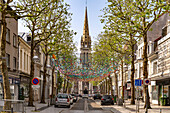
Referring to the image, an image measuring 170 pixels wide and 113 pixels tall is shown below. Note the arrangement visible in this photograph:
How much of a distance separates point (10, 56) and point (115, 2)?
14.3 m

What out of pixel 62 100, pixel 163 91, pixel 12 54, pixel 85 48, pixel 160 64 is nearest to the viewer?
pixel 62 100

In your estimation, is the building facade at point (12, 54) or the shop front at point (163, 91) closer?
the building facade at point (12, 54)

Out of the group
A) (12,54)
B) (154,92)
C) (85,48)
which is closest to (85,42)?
(85,48)

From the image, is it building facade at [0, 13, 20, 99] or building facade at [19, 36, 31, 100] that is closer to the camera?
building facade at [0, 13, 20, 99]

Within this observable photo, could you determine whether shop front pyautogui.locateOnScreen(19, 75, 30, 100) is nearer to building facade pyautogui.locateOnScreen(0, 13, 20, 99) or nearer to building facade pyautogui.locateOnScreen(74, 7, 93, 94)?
building facade pyautogui.locateOnScreen(0, 13, 20, 99)

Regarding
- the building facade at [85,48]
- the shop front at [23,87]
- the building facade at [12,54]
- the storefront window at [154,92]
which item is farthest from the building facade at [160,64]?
the building facade at [85,48]

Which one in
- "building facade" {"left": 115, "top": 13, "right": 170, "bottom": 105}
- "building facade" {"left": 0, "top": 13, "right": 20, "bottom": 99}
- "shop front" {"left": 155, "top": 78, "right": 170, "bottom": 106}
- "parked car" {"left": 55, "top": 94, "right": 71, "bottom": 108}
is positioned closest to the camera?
"parked car" {"left": 55, "top": 94, "right": 71, "bottom": 108}

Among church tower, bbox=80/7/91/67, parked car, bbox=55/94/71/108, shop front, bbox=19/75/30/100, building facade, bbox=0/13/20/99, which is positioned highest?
church tower, bbox=80/7/91/67

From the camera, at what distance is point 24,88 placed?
42.4 metres

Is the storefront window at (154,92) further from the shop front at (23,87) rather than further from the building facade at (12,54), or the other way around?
the building facade at (12,54)

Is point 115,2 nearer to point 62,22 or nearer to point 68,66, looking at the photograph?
point 62,22

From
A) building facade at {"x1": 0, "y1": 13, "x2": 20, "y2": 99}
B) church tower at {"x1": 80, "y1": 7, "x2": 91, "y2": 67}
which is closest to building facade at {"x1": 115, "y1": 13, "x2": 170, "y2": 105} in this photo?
building facade at {"x1": 0, "y1": 13, "x2": 20, "y2": 99}

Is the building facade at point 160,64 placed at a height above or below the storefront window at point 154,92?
above

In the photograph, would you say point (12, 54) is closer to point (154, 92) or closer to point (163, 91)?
point (163, 91)
